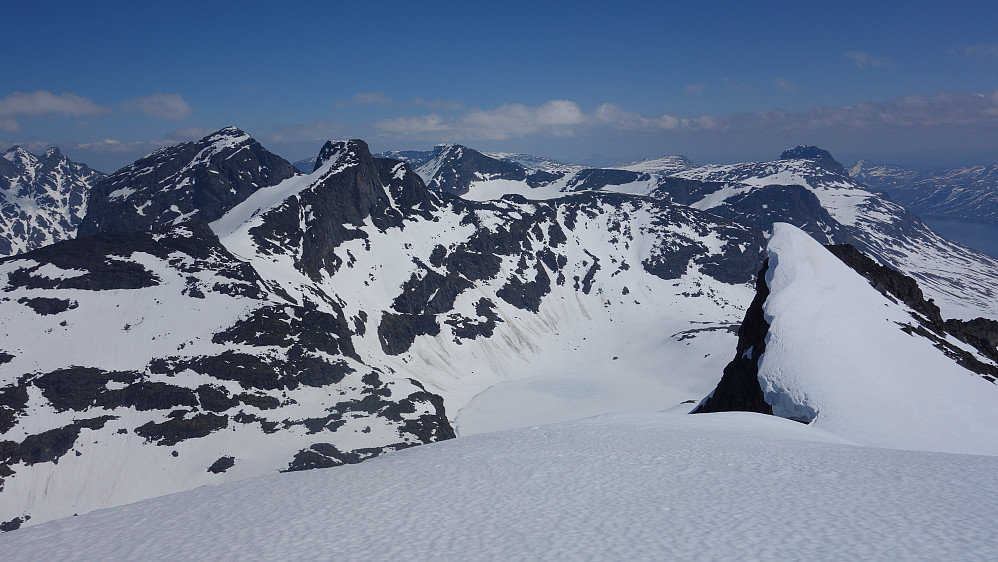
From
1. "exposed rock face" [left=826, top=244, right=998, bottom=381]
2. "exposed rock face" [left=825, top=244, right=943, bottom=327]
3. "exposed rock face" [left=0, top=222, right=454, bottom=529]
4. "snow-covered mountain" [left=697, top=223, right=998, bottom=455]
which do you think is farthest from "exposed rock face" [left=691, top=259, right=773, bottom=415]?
"exposed rock face" [left=0, top=222, right=454, bottom=529]

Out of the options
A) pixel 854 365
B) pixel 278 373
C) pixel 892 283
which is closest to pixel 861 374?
pixel 854 365

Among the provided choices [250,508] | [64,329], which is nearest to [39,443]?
[64,329]

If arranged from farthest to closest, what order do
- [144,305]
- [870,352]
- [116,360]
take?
1. [144,305]
2. [116,360]
3. [870,352]

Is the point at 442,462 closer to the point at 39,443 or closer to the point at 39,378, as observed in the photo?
the point at 39,443

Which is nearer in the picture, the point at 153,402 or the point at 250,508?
the point at 250,508

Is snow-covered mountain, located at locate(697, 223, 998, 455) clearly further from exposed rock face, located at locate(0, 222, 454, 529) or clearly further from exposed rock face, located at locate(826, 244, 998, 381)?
exposed rock face, located at locate(0, 222, 454, 529)

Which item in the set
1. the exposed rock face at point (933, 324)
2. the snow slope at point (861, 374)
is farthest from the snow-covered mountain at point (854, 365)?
the exposed rock face at point (933, 324)

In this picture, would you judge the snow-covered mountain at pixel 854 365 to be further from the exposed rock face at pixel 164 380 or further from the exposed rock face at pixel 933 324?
the exposed rock face at pixel 164 380
